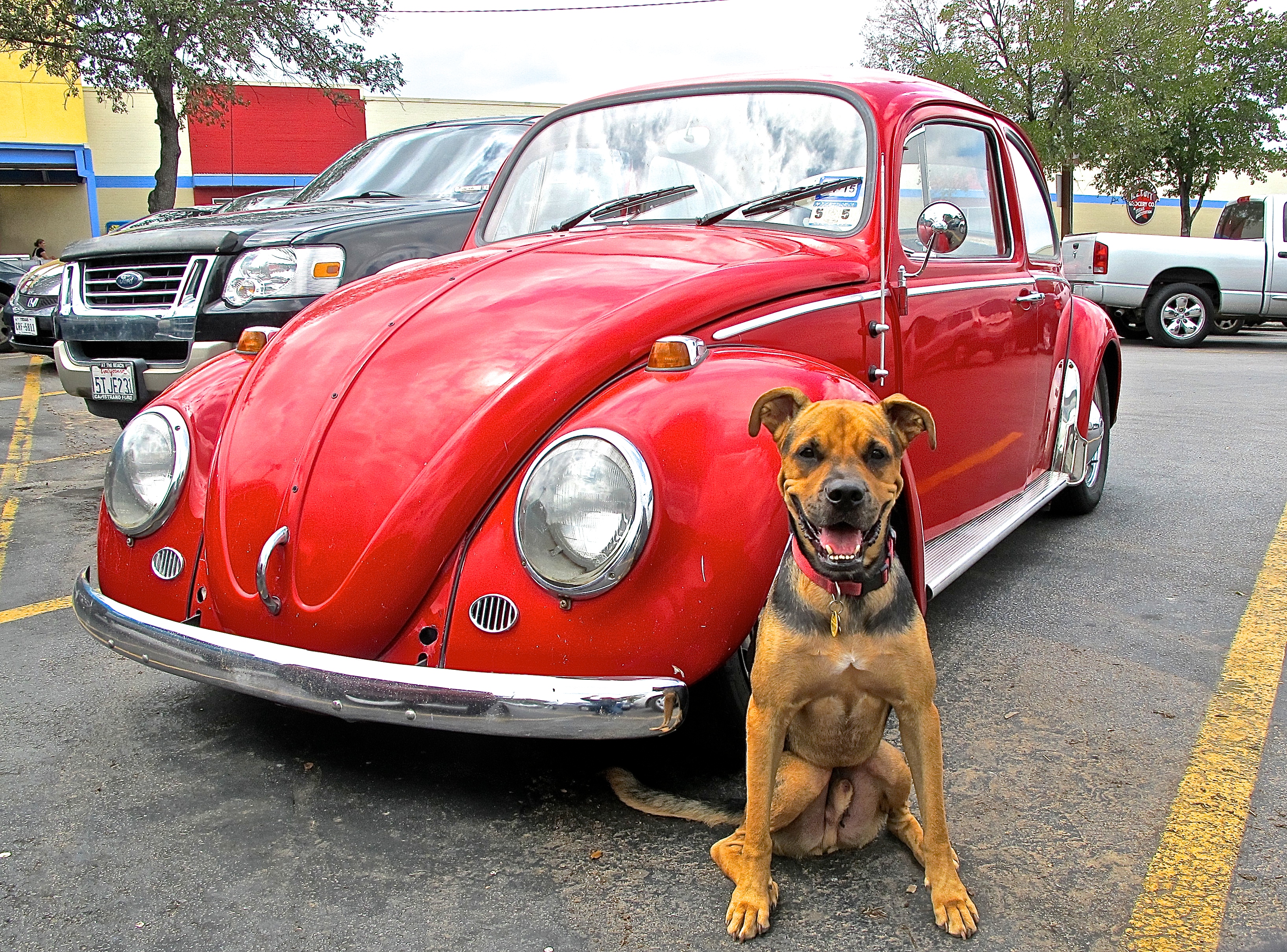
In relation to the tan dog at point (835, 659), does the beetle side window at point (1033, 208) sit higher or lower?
higher

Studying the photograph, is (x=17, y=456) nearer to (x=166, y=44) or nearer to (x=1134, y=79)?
(x=166, y=44)

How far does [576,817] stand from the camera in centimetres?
266

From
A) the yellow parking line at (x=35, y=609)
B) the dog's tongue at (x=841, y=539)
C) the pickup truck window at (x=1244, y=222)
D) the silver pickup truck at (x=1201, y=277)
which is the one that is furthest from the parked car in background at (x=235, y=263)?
the pickup truck window at (x=1244, y=222)

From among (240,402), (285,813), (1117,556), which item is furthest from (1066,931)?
(1117,556)

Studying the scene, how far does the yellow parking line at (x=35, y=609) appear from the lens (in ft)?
13.6

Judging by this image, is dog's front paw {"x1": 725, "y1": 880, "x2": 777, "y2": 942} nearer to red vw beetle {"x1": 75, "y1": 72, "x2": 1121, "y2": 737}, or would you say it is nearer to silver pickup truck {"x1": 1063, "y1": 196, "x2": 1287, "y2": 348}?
red vw beetle {"x1": 75, "y1": 72, "x2": 1121, "y2": 737}

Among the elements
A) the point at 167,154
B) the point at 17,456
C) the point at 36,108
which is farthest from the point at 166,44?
the point at 17,456

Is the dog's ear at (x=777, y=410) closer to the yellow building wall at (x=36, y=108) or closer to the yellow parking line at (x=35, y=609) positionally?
the yellow parking line at (x=35, y=609)

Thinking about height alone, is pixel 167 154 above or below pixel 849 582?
above

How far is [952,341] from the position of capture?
383cm

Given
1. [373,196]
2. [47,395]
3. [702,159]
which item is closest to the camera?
[702,159]

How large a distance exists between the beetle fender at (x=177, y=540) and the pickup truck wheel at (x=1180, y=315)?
13.3 meters

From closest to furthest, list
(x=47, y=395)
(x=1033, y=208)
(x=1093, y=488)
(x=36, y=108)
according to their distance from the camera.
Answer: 1. (x=1033, y=208)
2. (x=1093, y=488)
3. (x=47, y=395)
4. (x=36, y=108)

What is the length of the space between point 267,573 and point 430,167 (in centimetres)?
500
